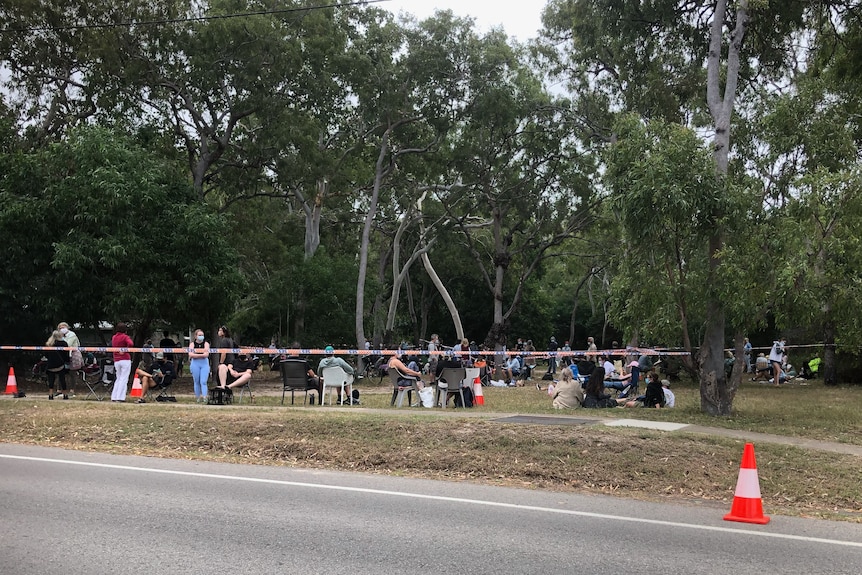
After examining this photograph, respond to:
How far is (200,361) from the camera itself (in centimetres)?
1566

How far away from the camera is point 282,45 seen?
74.4ft

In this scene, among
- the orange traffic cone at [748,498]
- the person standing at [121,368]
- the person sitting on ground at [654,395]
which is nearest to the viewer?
the orange traffic cone at [748,498]

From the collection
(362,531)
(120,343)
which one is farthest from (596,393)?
(362,531)

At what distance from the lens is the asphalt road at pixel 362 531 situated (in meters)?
5.25

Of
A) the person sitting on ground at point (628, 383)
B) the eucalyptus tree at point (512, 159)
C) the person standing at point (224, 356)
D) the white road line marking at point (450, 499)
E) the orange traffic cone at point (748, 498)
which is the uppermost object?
the eucalyptus tree at point (512, 159)

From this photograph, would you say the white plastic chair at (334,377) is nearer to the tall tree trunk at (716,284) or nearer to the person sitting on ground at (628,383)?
the person sitting on ground at (628,383)

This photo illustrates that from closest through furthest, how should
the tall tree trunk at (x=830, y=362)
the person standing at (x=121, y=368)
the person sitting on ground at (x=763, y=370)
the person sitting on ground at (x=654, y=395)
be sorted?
the person standing at (x=121, y=368) < the person sitting on ground at (x=654, y=395) < the tall tree trunk at (x=830, y=362) < the person sitting on ground at (x=763, y=370)

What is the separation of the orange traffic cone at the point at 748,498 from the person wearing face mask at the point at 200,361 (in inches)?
441

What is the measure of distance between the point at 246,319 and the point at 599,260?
17.8 meters

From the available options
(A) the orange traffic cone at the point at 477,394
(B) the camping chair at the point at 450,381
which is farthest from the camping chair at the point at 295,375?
(A) the orange traffic cone at the point at 477,394

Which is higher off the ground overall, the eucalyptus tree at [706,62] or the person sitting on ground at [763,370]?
the eucalyptus tree at [706,62]

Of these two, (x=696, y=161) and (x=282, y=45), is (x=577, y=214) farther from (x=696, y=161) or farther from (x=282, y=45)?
(x=696, y=161)

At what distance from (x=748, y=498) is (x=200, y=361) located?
38.7 ft

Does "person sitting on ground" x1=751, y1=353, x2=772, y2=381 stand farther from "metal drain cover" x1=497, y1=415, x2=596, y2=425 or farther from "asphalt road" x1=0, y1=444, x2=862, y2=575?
"asphalt road" x1=0, y1=444, x2=862, y2=575
